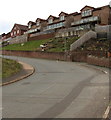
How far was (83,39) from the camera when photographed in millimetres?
45844

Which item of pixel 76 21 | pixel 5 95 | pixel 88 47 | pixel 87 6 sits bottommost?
pixel 5 95

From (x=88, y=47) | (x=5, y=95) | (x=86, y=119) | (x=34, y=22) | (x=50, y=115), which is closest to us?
(x=86, y=119)

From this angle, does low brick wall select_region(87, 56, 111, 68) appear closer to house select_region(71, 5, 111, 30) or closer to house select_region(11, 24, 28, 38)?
house select_region(71, 5, 111, 30)

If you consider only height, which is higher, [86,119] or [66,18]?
[66,18]

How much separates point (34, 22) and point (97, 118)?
84.7 m

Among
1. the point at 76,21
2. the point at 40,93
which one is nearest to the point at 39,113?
the point at 40,93

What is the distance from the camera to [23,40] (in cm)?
7138

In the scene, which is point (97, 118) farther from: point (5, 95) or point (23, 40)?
point (23, 40)

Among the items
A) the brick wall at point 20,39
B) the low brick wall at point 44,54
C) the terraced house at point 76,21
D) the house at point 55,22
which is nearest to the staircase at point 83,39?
the low brick wall at point 44,54

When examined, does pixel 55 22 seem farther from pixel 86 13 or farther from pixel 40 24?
pixel 86 13

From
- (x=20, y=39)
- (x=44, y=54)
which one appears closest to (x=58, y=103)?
(x=44, y=54)

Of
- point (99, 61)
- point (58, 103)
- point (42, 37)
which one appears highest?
point (42, 37)

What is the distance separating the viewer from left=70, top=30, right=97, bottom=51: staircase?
43491 mm

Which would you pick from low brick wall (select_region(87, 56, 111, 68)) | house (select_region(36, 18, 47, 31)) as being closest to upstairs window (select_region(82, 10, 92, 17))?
house (select_region(36, 18, 47, 31))
